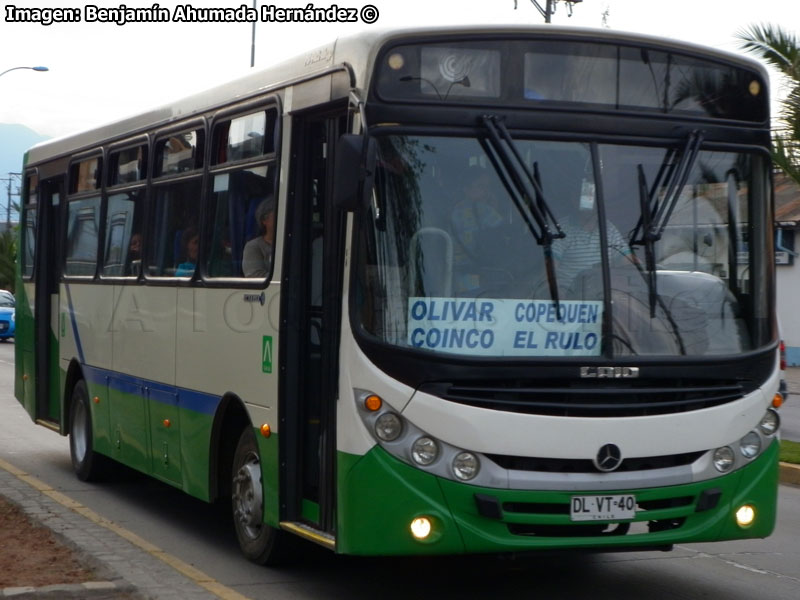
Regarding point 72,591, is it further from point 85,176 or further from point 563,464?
point 85,176

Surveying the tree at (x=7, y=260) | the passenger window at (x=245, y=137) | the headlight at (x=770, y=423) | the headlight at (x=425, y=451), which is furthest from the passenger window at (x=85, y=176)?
the tree at (x=7, y=260)

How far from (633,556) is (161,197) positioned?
4.11m

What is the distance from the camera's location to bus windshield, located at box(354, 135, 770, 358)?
6777 millimetres

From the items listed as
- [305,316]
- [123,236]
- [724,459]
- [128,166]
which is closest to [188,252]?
[123,236]

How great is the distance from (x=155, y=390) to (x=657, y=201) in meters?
4.33

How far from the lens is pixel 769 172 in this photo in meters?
7.50

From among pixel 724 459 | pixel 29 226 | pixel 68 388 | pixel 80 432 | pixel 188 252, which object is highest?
pixel 29 226

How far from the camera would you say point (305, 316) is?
768 cm

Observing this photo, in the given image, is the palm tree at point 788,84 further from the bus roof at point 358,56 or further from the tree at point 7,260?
the tree at point 7,260

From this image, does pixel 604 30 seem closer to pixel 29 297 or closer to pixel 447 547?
pixel 447 547

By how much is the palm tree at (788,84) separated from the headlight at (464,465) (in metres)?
11.4

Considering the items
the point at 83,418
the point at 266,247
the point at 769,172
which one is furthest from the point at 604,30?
the point at 83,418

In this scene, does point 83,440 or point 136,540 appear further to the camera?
point 83,440

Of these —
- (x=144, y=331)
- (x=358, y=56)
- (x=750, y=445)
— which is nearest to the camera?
(x=358, y=56)
